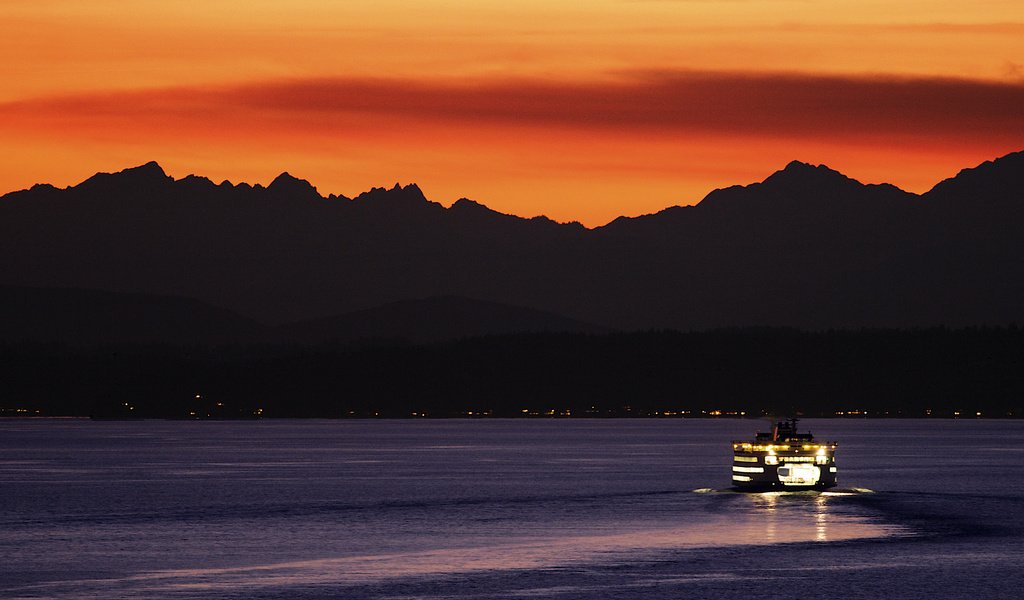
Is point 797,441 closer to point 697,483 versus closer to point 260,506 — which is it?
point 697,483

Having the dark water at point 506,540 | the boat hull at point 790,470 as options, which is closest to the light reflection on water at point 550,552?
the dark water at point 506,540

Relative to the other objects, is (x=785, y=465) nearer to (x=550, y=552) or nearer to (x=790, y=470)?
(x=790, y=470)

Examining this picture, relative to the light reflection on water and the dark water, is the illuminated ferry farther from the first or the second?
the light reflection on water

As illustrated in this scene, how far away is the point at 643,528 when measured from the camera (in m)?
107

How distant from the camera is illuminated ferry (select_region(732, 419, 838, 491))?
138 m

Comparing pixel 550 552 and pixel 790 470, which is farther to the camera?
pixel 790 470

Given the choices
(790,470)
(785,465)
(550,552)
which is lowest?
(550,552)

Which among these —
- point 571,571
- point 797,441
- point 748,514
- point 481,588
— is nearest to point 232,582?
point 481,588

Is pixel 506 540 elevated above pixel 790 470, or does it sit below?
below

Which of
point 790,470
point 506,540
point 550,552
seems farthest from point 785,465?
point 550,552

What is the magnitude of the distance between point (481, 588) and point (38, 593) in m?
19.0

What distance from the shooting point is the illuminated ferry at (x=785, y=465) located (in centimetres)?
13788

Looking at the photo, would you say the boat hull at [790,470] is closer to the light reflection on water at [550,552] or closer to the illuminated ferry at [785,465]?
the illuminated ferry at [785,465]

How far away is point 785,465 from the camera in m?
138
